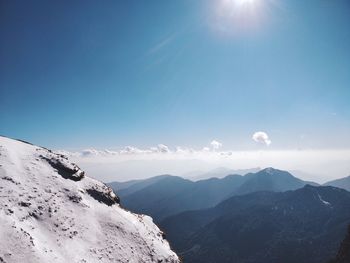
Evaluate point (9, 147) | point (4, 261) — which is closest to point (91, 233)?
point (4, 261)

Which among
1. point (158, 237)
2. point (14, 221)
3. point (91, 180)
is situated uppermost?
point (91, 180)

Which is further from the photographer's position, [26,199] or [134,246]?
[134,246]

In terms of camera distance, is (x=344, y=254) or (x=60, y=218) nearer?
(x=60, y=218)

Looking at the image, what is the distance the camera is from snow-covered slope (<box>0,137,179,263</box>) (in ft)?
93.9

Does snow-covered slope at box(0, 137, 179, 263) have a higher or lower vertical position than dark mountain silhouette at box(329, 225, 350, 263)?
higher

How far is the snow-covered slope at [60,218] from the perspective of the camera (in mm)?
28625

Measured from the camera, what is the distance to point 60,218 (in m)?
34.5

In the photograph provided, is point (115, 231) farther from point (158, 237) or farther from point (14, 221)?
point (14, 221)

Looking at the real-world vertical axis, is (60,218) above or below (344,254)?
above

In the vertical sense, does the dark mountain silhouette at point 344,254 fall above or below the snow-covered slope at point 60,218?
below

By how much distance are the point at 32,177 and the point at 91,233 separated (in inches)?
458

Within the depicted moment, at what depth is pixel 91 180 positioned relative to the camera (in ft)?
156

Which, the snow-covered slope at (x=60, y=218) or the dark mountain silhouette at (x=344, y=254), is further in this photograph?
the dark mountain silhouette at (x=344, y=254)

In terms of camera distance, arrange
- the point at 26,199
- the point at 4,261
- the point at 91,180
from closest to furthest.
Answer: the point at 4,261 < the point at 26,199 < the point at 91,180
